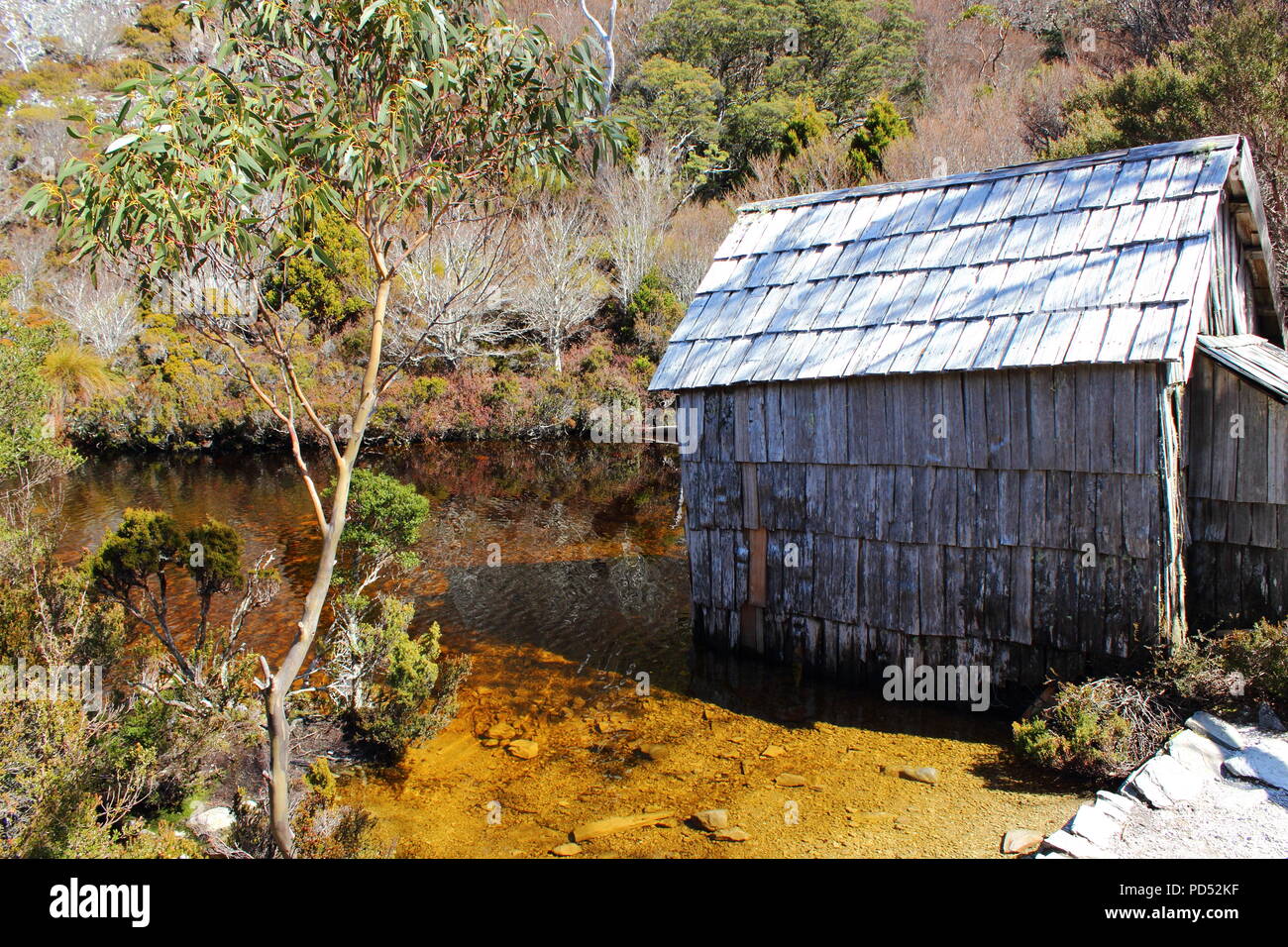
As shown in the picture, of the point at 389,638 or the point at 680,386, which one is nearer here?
the point at 389,638

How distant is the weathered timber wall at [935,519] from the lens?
7688 millimetres

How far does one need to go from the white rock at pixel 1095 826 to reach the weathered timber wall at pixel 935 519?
94.3 inches

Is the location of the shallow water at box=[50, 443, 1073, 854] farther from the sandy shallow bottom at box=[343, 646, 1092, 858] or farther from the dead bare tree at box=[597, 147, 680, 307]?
the dead bare tree at box=[597, 147, 680, 307]

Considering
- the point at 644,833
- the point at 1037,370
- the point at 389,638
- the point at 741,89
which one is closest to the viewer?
the point at 644,833

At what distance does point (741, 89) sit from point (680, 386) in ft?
116

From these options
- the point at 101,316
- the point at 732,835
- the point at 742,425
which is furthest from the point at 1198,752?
the point at 101,316

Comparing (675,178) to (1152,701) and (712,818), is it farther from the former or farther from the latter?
(712,818)

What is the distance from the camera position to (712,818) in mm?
7090

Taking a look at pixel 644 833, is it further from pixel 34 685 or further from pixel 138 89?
pixel 138 89

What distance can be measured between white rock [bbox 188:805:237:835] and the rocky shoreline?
590cm
